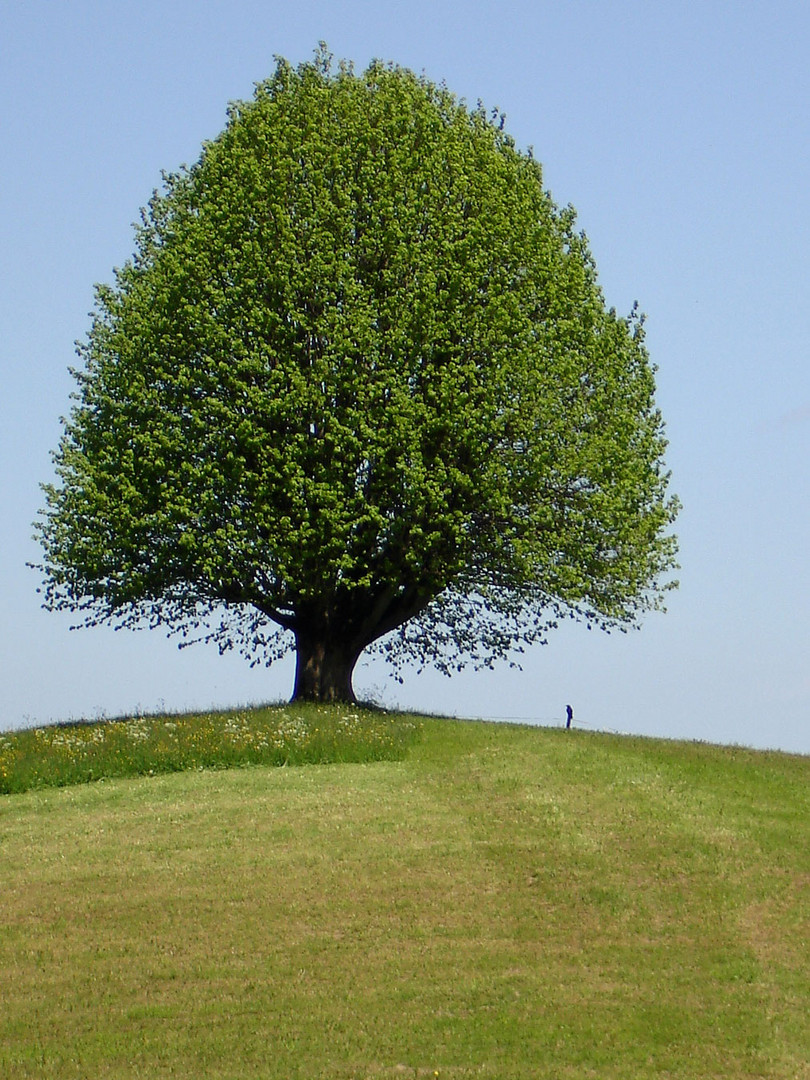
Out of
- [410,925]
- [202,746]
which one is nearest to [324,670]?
[202,746]

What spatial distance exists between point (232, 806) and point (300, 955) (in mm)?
8544

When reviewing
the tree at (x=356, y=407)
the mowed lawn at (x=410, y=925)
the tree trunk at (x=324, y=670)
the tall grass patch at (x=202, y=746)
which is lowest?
the mowed lawn at (x=410, y=925)

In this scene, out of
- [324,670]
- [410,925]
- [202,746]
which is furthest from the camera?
[324,670]

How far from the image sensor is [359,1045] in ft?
65.9

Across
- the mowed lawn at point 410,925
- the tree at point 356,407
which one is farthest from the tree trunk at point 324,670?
the mowed lawn at point 410,925

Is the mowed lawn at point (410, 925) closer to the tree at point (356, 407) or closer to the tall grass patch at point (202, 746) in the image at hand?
the tall grass patch at point (202, 746)

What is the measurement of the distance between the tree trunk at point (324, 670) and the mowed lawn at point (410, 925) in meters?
8.82

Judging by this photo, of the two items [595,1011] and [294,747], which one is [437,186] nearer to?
[294,747]

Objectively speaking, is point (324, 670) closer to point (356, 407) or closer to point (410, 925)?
point (356, 407)

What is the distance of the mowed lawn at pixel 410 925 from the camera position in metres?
20.2

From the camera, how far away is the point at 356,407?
135 feet

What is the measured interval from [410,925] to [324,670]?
793 inches

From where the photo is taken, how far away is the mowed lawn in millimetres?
20172

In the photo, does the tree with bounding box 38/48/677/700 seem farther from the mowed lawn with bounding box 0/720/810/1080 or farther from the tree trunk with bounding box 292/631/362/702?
the mowed lawn with bounding box 0/720/810/1080
